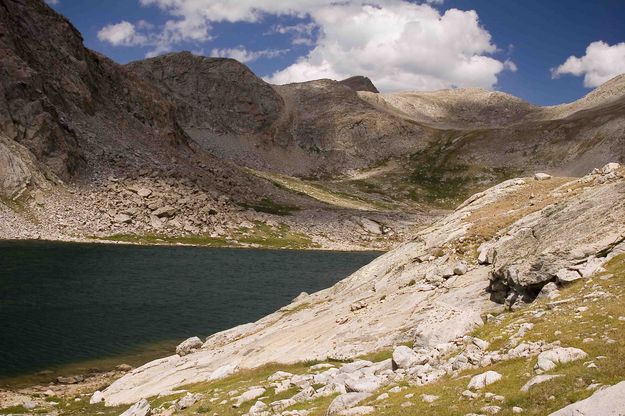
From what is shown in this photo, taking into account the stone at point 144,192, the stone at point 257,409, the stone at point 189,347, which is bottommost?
the stone at point 189,347

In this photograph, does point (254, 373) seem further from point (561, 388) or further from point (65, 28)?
point (65, 28)

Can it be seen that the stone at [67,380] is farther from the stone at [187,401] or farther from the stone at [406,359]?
the stone at [406,359]

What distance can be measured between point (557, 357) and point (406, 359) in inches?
271

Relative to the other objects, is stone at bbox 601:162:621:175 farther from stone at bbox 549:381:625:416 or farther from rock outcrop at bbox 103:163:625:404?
stone at bbox 549:381:625:416

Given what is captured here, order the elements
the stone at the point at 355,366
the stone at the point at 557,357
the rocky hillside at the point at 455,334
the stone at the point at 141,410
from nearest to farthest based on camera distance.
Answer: the stone at the point at 557,357, the rocky hillside at the point at 455,334, the stone at the point at 355,366, the stone at the point at 141,410

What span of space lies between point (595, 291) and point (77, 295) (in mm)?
69329

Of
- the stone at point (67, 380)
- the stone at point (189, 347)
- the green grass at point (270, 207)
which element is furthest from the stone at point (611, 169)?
the green grass at point (270, 207)

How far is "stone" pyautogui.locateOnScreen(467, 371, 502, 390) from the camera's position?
55.4 ft

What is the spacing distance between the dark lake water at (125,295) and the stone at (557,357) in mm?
44002

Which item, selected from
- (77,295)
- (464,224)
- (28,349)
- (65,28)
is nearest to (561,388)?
(464,224)

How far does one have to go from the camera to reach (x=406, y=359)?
72.7 feet

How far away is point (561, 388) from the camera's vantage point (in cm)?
1470

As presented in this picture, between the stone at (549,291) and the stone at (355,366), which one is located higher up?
the stone at (549,291)

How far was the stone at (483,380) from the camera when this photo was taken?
16.9 m
